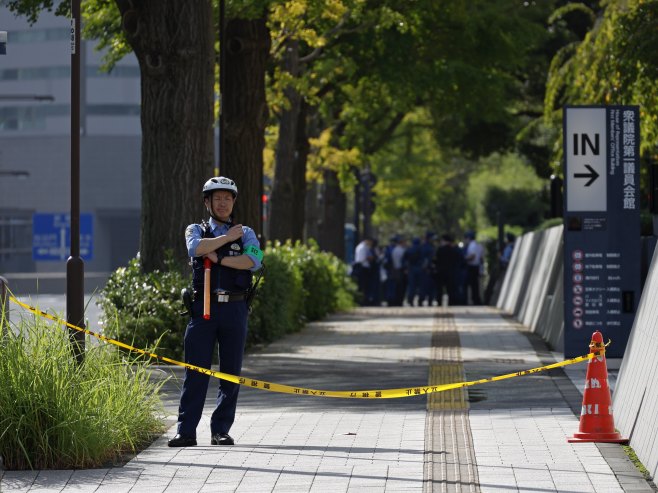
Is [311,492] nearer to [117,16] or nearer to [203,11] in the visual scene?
[203,11]

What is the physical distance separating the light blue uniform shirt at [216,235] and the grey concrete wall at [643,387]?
2.46 metres

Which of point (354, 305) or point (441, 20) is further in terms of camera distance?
point (354, 305)

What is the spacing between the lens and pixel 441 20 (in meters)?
34.4

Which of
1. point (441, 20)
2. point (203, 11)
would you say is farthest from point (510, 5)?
point (203, 11)

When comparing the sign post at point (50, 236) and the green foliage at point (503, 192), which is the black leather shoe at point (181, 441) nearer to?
the sign post at point (50, 236)

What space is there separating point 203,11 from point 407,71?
15650 millimetres

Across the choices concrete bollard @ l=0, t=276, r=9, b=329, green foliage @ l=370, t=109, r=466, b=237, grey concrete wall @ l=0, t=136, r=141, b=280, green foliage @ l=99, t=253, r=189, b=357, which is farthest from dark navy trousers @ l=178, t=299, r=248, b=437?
grey concrete wall @ l=0, t=136, r=141, b=280

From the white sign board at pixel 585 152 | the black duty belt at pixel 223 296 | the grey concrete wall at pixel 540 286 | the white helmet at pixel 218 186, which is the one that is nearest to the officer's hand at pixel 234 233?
the white helmet at pixel 218 186

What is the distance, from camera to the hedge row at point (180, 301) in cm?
1842

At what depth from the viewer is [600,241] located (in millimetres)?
17734

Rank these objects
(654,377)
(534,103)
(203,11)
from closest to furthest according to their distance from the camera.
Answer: (654,377), (203,11), (534,103)

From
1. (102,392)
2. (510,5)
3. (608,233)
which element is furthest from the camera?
(510,5)

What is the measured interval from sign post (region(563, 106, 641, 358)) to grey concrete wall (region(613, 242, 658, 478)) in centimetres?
598

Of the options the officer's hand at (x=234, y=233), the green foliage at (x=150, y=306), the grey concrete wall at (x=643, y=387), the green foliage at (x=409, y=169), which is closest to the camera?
the grey concrete wall at (x=643, y=387)
